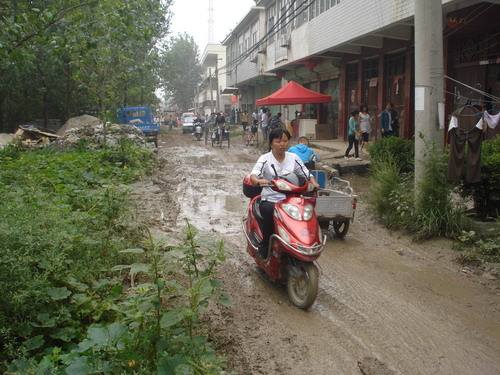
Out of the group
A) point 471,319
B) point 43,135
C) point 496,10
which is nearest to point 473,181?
point 471,319

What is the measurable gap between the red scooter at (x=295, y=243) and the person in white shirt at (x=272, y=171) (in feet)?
0.34

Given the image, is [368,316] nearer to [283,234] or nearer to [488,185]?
[283,234]

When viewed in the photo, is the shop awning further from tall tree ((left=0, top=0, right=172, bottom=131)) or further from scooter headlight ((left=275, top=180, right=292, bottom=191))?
scooter headlight ((left=275, top=180, right=292, bottom=191))

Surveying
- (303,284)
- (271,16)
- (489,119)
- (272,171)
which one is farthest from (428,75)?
(271,16)

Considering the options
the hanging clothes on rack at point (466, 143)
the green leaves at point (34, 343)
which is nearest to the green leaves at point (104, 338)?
the green leaves at point (34, 343)

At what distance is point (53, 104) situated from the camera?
29.4 m

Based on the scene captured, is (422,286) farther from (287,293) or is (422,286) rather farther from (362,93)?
(362,93)

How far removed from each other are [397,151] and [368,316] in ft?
23.6

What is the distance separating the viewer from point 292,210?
5.12 m

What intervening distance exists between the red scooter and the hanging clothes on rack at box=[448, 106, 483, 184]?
8.96 ft

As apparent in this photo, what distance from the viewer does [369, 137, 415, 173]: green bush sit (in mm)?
10857

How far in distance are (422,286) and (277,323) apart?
1.99 meters

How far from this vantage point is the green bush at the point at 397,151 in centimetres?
1086

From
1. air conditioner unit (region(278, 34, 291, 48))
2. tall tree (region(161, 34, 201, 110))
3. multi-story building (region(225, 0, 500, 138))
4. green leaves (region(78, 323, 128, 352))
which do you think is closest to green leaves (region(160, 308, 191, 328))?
green leaves (region(78, 323, 128, 352))
